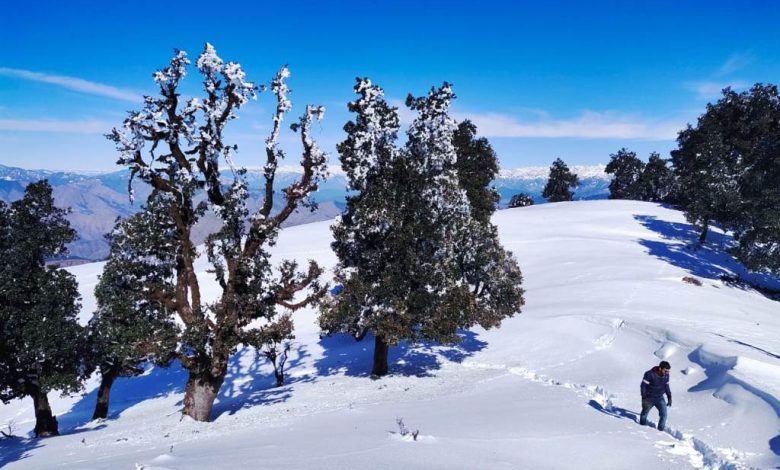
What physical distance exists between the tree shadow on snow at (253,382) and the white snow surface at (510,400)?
19 centimetres

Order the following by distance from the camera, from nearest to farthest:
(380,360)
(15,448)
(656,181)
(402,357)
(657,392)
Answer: (657,392) < (15,448) < (380,360) < (402,357) < (656,181)

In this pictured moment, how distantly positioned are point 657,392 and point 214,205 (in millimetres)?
15644

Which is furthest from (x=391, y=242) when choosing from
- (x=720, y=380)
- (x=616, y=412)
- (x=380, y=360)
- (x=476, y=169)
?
(x=476, y=169)

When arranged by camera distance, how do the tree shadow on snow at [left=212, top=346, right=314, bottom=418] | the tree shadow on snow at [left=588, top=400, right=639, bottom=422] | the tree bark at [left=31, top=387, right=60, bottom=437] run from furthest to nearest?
the tree shadow on snow at [left=212, top=346, right=314, bottom=418], the tree bark at [left=31, top=387, right=60, bottom=437], the tree shadow on snow at [left=588, top=400, right=639, bottom=422]

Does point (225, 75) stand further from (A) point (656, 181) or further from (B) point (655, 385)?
(A) point (656, 181)

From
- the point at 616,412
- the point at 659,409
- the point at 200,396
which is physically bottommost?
the point at 616,412

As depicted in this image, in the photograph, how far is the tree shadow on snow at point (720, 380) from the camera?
13743mm

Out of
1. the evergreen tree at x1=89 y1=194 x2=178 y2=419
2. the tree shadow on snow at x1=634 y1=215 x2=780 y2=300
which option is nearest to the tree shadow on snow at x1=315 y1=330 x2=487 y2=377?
the evergreen tree at x1=89 y1=194 x2=178 y2=419

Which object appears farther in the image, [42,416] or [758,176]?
[758,176]

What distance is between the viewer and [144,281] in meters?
17.5

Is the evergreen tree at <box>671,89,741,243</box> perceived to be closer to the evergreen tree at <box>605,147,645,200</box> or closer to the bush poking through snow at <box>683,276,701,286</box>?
the bush poking through snow at <box>683,276,701,286</box>

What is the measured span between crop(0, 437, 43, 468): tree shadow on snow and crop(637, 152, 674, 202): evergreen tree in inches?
4548

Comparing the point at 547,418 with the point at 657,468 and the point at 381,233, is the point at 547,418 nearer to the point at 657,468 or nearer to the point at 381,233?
the point at 657,468

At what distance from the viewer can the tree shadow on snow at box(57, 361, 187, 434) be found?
2921 centimetres
